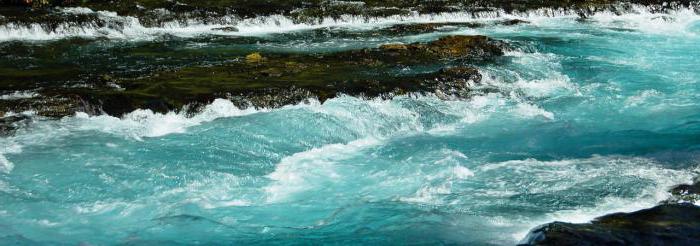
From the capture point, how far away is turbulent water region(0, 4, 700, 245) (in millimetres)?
8891

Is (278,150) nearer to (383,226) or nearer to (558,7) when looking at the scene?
(383,226)

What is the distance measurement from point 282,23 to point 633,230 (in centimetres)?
1874

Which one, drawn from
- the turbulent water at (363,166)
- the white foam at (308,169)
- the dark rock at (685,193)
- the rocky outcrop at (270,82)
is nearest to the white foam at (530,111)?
the turbulent water at (363,166)

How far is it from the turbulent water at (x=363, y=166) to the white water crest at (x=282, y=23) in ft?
27.9

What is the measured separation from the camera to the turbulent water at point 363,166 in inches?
350

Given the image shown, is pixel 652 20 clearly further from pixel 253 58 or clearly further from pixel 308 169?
pixel 308 169

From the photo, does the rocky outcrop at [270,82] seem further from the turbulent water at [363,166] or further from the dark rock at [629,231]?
the dark rock at [629,231]

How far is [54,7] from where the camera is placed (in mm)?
23750

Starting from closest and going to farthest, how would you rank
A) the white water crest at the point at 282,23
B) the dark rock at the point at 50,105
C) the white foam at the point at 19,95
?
the dark rock at the point at 50,105
the white foam at the point at 19,95
the white water crest at the point at 282,23

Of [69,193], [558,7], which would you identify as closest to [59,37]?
[69,193]

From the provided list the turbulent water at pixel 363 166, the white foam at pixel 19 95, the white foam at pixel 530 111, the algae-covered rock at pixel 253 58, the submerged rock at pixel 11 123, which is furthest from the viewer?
the algae-covered rock at pixel 253 58

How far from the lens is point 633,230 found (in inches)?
283

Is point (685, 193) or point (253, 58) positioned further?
point (253, 58)

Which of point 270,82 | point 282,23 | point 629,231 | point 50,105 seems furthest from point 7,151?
point 282,23
